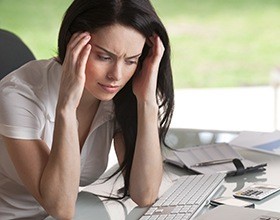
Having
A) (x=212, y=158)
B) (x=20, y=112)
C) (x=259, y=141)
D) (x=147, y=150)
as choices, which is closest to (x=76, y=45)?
(x=20, y=112)

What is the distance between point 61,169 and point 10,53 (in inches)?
27.9

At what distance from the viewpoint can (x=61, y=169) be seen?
5.67 feet

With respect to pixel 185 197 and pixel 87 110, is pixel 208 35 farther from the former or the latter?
pixel 185 197

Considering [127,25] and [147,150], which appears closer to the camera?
[127,25]

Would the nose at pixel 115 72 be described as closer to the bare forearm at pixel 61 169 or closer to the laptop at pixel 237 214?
the bare forearm at pixel 61 169

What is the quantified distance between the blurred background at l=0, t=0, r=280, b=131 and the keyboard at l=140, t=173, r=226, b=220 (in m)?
5.06

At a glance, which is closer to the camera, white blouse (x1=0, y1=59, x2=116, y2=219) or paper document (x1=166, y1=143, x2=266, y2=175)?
white blouse (x1=0, y1=59, x2=116, y2=219)

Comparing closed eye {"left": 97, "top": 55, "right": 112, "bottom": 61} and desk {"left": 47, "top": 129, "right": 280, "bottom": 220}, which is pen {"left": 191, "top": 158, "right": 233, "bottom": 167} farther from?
closed eye {"left": 97, "top": 55, "right": 112, "bottom": 61}

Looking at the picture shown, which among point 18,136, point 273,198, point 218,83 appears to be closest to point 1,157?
point 18,136

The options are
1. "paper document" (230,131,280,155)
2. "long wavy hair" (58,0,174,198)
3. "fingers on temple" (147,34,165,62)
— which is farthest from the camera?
"paper document" (230,131,280,155)

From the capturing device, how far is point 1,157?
1.91m

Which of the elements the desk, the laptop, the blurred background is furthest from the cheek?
the blurred background

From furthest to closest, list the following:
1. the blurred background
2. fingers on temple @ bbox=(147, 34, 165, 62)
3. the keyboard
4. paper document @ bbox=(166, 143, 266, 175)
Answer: the blurred background → paper document @ bbox=(166, 143, 266, 175) → fingers on temple @ bbox=(147, 34, 165, 62) → the keyboard

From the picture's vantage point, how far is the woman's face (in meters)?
1.74
